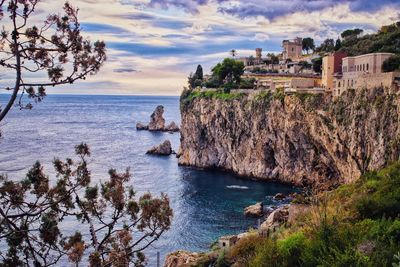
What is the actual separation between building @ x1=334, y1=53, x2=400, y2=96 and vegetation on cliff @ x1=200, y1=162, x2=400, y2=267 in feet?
76.4

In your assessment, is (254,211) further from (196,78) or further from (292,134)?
(196,78)

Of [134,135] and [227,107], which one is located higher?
[227,107]

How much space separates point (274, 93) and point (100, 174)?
24.5 m

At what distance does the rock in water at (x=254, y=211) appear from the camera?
152ft

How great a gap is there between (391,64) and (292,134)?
576 inches

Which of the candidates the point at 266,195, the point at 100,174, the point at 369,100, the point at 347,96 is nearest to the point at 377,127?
the point at 369,100

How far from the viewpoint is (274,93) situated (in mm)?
65812

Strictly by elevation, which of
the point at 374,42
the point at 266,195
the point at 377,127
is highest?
the point at 374,42

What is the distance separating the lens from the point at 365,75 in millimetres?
51281

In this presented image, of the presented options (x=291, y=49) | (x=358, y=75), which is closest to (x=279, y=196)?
A: (x=358, y=75)

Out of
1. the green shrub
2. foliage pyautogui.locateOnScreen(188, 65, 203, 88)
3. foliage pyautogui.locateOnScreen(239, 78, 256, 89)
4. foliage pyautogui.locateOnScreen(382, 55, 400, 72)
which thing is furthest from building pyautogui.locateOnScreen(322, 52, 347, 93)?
the green shrub

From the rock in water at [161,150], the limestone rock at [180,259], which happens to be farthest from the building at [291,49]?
the limestone rock at [180,259]

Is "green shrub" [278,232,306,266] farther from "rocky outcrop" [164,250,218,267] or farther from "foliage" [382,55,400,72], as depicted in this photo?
"foliage" [382,55,400,72]

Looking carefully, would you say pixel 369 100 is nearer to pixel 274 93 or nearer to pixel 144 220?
→ pixel 274 93
